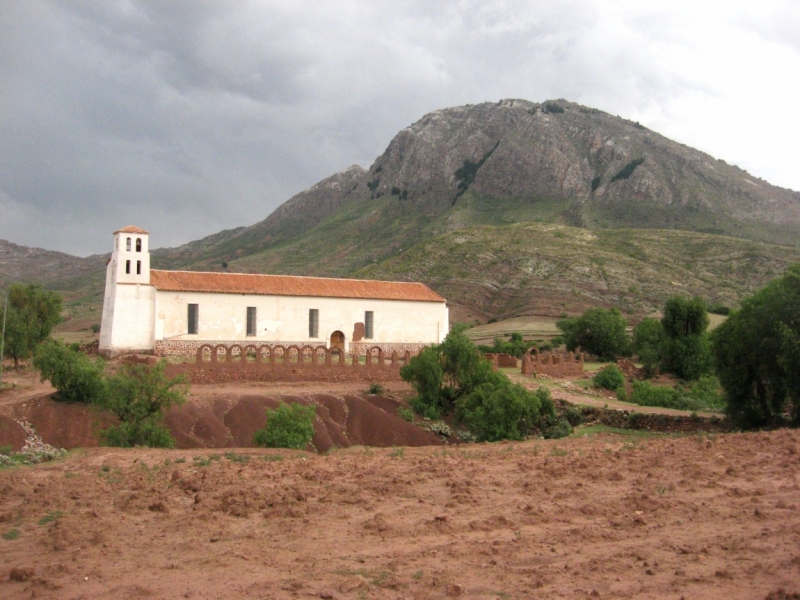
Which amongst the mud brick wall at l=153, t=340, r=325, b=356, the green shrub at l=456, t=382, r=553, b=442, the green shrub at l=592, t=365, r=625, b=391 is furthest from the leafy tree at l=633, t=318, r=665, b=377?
the mud brick wall at l=153, t=340, r=325, b=356

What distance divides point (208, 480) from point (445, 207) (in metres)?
93.2

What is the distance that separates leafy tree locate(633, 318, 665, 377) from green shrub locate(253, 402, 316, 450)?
24.8 m

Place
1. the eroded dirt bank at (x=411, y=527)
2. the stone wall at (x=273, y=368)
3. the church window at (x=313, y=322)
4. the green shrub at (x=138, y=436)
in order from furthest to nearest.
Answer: the church window at (x=313, y=322) < the stone wall at (x=273, y=368) < the green shrub at (x=138, y=436) < the eroded dirt bank at (x=411, y=527)

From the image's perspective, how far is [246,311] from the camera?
3797 centimetres

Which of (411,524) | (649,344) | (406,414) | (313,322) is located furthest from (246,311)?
(411,524)

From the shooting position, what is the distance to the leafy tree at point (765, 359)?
21.3 meters

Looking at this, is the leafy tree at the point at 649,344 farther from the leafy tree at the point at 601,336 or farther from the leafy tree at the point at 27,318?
the leafy tree at the point at 27,318

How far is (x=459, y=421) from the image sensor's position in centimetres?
2775

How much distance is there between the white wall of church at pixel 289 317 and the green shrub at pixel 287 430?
18.0m

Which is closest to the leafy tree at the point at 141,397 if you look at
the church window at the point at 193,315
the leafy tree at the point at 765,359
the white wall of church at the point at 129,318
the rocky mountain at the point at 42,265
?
the white wall of church at the point at 129,318

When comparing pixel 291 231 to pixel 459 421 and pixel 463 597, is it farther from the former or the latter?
Result: pixel 463 597

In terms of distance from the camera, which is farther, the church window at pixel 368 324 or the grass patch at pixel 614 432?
the church window at pixel 368 324

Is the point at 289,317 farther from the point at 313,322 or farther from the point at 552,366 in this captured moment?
the point at 552,366

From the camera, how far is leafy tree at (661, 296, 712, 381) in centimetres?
3938
